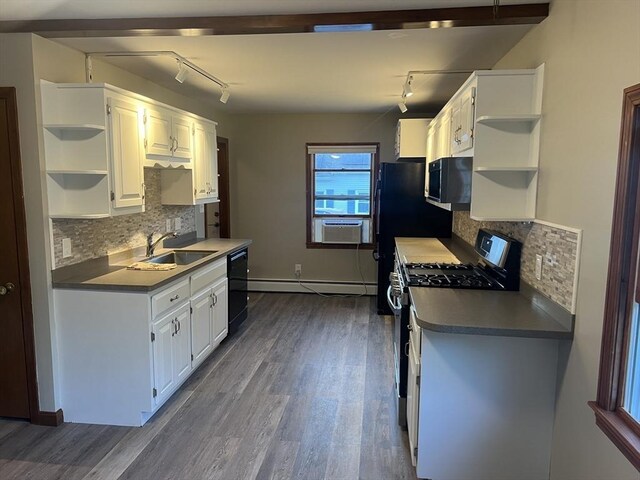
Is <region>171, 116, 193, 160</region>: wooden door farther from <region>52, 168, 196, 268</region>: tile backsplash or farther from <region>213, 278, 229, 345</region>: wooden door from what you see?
<region>213, 278, 229, 345</region>: wooden door

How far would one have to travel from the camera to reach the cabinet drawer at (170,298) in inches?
111

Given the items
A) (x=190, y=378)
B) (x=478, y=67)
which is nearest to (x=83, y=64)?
(x=190, y=378)

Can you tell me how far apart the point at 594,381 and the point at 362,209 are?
438cm

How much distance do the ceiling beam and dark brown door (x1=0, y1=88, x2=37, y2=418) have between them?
1.57ft

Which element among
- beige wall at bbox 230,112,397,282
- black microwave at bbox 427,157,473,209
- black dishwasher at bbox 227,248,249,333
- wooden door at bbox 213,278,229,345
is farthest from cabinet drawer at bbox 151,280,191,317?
beige wall at bbox 230,112,397,282

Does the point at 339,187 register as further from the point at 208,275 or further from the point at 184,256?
the point at 208,275

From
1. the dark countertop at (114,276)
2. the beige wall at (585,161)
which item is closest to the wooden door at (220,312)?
the dark countertop at (114,276)

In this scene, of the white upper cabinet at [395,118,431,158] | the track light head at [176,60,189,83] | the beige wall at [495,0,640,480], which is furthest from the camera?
the white upper cabinet at [395,118,431,158]

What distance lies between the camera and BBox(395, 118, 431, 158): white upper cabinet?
4766mm

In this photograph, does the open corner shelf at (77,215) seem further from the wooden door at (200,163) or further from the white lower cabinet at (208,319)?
the wooden door at (200,163)

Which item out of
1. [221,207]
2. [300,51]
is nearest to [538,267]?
[300,51]

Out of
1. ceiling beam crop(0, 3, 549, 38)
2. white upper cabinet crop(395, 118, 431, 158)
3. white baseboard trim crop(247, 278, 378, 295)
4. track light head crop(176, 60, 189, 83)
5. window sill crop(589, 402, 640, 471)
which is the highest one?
ceiling beam crop(0, 3, 549, 38)

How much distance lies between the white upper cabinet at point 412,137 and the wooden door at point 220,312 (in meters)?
2.36

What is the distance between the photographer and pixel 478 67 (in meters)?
3.36
